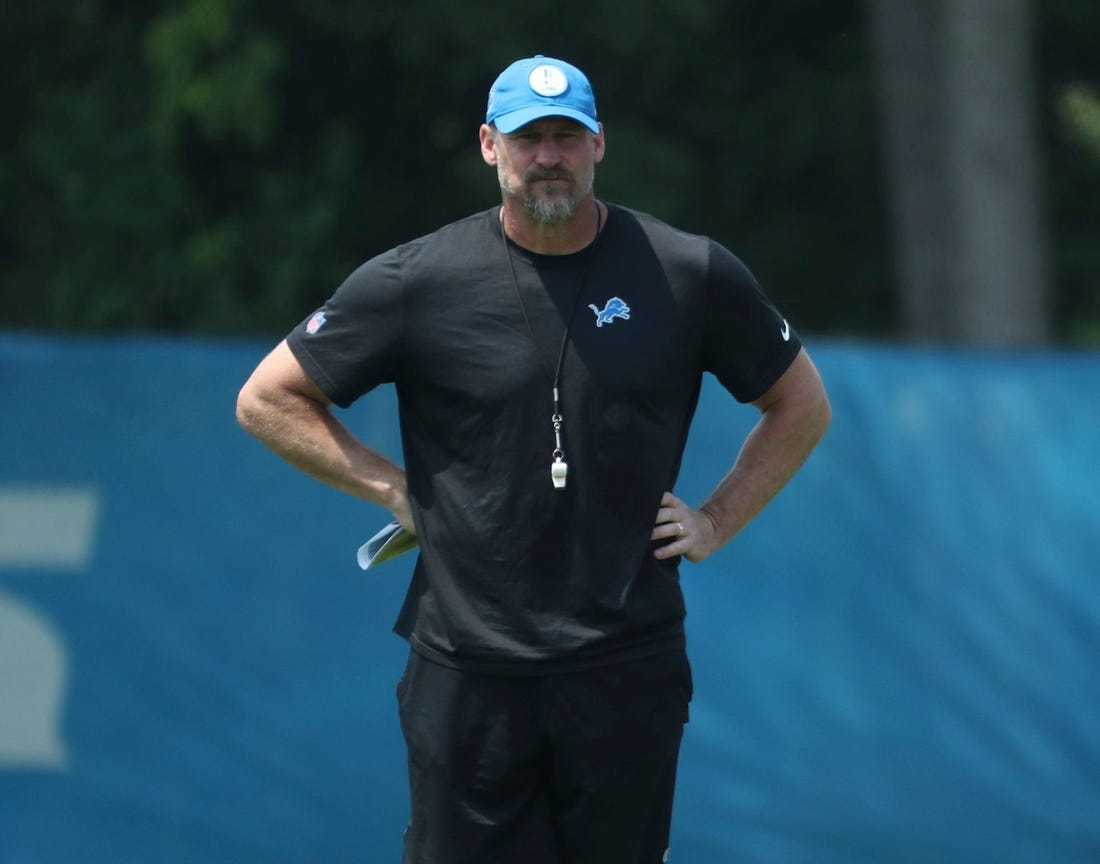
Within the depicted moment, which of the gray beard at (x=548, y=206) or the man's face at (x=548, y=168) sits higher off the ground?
the man's face at (x=548, y=168)

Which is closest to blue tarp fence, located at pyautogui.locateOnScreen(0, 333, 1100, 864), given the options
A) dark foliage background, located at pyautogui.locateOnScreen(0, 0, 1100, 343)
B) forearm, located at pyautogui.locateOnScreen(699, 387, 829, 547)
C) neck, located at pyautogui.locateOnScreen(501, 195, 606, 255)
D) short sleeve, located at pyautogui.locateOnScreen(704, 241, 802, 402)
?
forearm, located at pyautogui.locateOnScreen(699, 387, 829, 547)

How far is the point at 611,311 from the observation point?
11.1 ft

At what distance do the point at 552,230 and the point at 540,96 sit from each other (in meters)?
0.25

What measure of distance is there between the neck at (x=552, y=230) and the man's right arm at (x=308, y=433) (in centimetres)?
49

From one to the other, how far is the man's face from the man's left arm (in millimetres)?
594

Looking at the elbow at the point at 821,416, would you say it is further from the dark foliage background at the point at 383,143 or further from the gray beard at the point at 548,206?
the dark foliage background at the point at 383,143

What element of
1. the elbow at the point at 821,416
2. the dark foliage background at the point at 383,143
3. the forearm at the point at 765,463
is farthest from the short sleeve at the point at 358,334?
the dark foliage background at the point at 383,143

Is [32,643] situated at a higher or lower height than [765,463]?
lower

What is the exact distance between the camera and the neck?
339 cm

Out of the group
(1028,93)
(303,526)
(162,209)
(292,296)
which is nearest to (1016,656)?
(303,526)

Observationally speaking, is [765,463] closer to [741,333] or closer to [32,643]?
[741,333]

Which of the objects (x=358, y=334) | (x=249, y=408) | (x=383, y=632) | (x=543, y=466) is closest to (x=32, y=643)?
(x=383, y=632)

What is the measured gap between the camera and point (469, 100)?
13.2 meters

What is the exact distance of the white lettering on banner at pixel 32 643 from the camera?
231 inches
